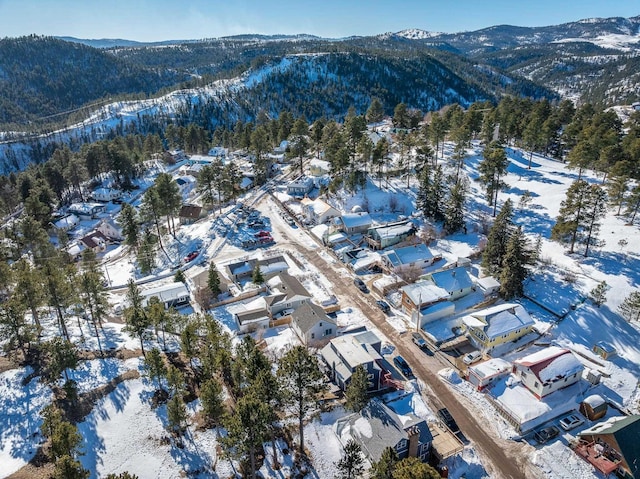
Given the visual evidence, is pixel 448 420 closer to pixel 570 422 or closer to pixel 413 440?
pixel 413 440

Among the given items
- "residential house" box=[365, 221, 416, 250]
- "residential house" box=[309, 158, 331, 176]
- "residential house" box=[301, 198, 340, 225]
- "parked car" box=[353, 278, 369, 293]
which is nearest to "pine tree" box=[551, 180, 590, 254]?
→ "residential house" box=[365, 221, 416, 250]

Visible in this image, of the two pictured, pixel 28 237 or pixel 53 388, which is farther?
pixel 28 237

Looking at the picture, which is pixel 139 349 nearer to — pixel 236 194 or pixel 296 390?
pixel 296 390

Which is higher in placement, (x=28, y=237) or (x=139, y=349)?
(x=28, y=237)

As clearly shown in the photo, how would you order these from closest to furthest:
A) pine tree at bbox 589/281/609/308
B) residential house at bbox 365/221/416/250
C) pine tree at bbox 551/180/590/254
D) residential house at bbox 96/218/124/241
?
pine tree at bbox 589/281/609/308
pine tree at bbox 551/180/590/254
residential house at bbox 365/221/416/250
residential house at bbox 96/218/124/241

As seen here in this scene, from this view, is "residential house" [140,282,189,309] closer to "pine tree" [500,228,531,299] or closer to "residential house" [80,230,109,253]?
"residential house" [80,230,109,253]

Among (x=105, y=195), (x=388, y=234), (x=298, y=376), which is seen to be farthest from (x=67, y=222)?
(x=298, y=376)

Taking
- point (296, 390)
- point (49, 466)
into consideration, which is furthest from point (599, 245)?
point (49, 466)

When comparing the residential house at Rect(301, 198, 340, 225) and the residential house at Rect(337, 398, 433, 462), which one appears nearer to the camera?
the residential house at Rect(337, 398, 433, 462)
